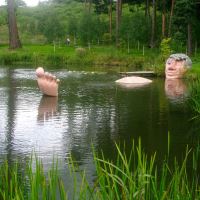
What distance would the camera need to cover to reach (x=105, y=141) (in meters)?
9.92

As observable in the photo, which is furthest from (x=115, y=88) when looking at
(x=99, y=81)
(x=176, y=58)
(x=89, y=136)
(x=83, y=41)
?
(x=83, y=41)

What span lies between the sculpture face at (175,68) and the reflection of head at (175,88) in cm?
94

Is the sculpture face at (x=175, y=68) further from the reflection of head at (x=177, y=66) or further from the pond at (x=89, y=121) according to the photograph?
the pond at (x=89, y=121)

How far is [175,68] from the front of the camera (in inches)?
942

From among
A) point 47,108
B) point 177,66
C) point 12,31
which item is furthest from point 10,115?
Result: point 12,31

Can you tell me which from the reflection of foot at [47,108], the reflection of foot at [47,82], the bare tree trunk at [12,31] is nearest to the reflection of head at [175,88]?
the reflection of foot at [47,82]

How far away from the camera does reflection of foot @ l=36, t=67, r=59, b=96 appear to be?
16359mm

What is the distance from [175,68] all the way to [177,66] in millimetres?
157

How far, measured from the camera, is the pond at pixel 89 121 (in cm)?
A: 920

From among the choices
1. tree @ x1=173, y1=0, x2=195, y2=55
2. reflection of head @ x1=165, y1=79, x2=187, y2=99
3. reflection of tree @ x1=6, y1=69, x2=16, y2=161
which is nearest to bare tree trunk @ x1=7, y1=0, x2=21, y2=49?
tree @ x1=173, y1=0, x2=195, y2=55

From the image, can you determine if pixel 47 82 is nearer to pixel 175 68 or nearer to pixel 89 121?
pixel 89 121

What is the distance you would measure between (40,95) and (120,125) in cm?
599

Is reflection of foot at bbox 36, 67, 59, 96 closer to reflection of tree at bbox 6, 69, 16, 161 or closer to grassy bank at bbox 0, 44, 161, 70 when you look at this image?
reflection of tree at bbox 6, 69, 16, 161

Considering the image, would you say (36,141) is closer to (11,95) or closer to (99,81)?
(11,95)
